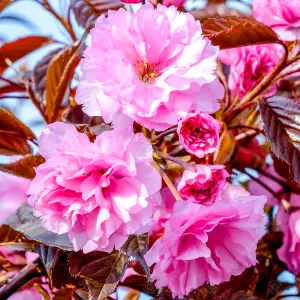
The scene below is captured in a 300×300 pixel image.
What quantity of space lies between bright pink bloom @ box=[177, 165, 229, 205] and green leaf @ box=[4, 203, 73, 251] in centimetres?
15

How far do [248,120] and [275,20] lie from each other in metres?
0.22

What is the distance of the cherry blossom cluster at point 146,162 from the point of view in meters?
0.74

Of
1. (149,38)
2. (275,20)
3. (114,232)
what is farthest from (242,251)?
(275,20)

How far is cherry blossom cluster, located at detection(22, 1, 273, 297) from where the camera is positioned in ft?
2.42

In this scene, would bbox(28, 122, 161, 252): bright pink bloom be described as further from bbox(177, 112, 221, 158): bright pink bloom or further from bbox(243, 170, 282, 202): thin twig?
bbox(243, 170, 282, 202): thin twig

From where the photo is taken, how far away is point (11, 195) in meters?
1.08

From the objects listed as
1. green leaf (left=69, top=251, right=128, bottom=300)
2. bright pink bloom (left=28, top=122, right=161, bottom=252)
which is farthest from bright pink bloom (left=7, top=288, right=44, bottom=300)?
bright pink bloom (left=28, top=122, right=161, bottom=252)

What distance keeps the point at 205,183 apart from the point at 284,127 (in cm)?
24

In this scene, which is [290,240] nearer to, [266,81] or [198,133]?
[266,81]

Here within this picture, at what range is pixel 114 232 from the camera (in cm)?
75

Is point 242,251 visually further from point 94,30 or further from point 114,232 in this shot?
point 94,30

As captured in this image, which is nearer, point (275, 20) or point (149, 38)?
point (149, 38)

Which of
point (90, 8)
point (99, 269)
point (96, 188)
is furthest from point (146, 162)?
point (90, 8)

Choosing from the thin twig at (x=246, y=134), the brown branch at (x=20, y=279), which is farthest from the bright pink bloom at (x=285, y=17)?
the brown branch at (x=20, y=279)
